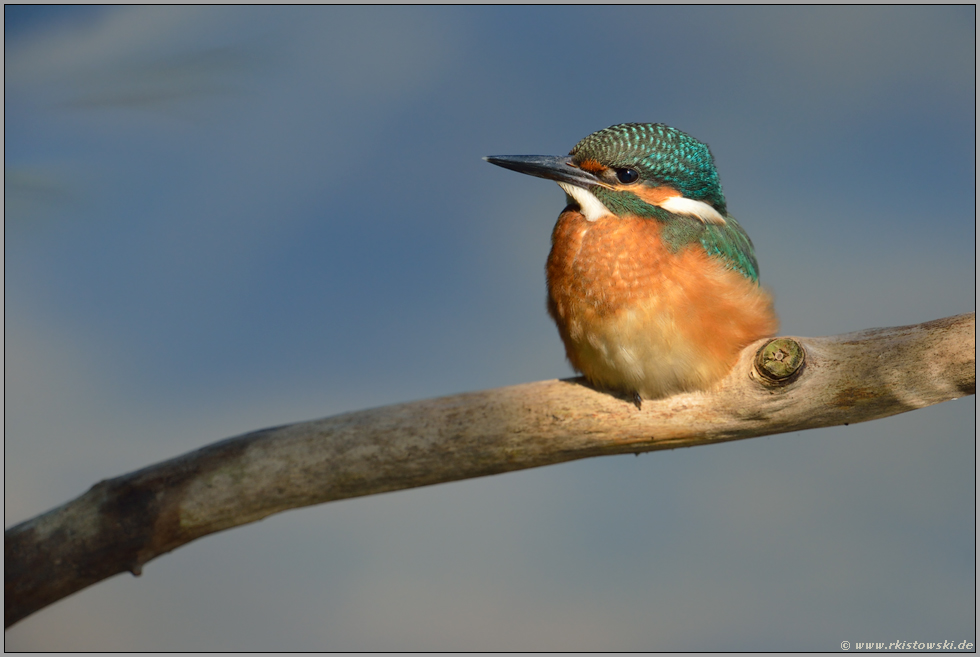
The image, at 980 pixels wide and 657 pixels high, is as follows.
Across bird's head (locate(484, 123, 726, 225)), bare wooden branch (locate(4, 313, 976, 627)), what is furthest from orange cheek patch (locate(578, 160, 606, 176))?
bare wooden branch (locate(4, 313, 976, 627))

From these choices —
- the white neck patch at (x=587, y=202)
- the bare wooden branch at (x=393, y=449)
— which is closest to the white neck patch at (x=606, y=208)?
the white neck patch at (x=587, y=202)

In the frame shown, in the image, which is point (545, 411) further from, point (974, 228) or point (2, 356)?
point (2, 356)

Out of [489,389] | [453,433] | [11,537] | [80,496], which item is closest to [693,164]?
[489,389]

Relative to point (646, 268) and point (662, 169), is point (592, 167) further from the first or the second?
point (646, 268)

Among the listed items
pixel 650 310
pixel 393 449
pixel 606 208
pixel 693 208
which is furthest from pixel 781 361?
pixel 393 449

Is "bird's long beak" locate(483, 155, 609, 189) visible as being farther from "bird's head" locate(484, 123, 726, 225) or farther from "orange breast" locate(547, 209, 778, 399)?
"orange breast" locate(547, 209, 778, 399)

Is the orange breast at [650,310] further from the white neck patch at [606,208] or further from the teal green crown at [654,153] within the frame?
the teal green crown at [654,153]
